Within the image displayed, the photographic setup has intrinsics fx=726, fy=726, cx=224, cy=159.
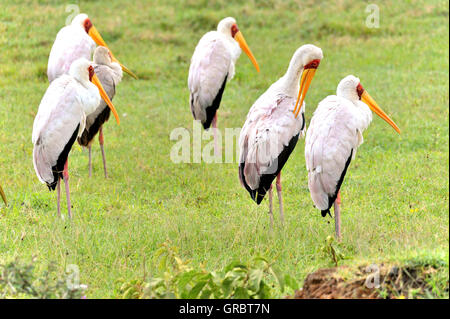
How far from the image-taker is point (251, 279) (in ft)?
12.1

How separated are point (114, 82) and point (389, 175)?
3.21m

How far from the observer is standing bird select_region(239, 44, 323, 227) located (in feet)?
19.5

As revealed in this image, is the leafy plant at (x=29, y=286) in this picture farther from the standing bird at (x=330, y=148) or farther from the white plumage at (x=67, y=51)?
the white plumage at (x=67, y=51)

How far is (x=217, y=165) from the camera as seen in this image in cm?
838

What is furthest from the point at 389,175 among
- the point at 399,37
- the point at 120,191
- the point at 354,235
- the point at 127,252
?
the point at 399,37

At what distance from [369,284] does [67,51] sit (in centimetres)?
558

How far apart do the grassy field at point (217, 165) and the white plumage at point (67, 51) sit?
1.03m

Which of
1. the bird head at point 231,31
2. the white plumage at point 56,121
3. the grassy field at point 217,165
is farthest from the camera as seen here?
the bird head at point 231,31

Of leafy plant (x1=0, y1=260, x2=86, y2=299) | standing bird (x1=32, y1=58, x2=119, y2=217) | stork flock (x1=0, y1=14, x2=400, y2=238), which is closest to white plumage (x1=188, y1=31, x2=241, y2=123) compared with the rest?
stork flock (x1=0, y1=14, x2=400, y2=238)

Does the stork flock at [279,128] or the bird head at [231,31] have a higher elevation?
the bird head at [231,31]

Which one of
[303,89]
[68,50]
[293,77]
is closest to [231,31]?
[68,50]

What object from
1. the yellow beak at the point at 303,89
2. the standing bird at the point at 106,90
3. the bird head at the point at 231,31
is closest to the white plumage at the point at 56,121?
the standing bird at the point at 106,90

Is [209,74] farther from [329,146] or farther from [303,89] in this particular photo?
[329,146]

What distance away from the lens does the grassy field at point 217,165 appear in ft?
17.7
